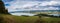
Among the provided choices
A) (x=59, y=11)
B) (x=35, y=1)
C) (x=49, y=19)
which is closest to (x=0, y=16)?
(x=35, y=1)

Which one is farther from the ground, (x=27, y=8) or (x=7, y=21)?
(x=27, y=8)

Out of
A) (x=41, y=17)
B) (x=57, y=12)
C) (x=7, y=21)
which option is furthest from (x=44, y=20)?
(x=7, y=21)

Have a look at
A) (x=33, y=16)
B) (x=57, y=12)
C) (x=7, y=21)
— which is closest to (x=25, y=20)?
(x=33, y=16)

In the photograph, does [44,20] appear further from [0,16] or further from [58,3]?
[0,16]

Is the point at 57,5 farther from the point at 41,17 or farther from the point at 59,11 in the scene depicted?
the point at 41,17

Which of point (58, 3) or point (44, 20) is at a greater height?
point (58, 3)

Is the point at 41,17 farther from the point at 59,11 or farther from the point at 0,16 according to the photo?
the point at 0,16

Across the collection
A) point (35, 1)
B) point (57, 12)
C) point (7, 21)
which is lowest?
point (7, 21)
